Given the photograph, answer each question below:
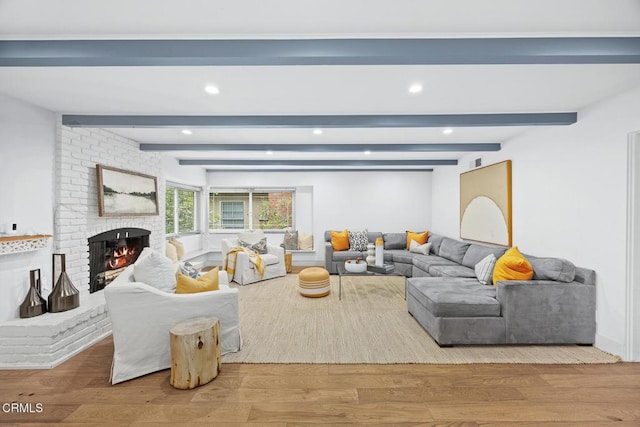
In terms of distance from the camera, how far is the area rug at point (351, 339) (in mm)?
2473

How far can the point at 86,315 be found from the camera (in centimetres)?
267

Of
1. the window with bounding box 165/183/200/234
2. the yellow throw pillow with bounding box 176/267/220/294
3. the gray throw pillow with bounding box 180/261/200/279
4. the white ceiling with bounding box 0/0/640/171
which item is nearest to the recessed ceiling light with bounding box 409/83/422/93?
the white ceiling with bounding box 0/0/640/171

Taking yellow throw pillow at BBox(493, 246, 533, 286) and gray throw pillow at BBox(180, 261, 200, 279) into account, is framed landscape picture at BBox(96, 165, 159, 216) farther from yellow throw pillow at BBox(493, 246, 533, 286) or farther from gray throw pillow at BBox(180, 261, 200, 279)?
yellow throw pillow at BBox(493, 246, 533, 286)

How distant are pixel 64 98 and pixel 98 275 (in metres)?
2.14

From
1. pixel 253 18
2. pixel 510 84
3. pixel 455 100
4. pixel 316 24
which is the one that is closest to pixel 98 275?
pixel 253 18

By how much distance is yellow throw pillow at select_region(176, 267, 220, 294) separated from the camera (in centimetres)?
249

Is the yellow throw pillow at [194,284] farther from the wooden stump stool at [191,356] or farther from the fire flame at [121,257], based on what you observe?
the fire flame at [121,257]

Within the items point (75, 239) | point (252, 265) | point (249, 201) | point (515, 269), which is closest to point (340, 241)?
point (252, 265)

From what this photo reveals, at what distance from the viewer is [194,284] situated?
2516 millimetres

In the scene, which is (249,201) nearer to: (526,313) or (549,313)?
(526,313)

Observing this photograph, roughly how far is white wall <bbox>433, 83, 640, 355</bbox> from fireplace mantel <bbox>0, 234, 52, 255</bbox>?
5357 millimetres

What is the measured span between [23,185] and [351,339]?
3.54 meters

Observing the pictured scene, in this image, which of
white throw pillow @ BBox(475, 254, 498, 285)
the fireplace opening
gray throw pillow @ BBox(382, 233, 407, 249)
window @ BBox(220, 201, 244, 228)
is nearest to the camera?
white throw pillow @ BBox(475, 254, 498, 285)

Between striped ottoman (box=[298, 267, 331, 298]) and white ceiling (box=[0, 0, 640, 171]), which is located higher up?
white ceiling (box=[0, 0, 640, 171])
